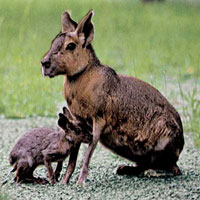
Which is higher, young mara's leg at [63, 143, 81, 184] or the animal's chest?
the animal's chest

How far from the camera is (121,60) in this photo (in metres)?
Result: 11.8

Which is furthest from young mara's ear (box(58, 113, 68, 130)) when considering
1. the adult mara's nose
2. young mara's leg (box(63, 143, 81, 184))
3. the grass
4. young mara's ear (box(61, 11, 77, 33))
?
the grass

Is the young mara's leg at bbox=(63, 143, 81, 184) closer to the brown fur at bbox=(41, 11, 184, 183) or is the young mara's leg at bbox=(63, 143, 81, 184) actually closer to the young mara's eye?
the brown fur at bbox=(41, 11, 184, 183)

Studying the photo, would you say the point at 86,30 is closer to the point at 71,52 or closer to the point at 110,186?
the point at 71,52

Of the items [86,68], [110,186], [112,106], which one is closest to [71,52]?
[86,68]

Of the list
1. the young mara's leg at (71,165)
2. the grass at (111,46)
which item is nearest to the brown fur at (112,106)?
the young mara's leg at (71,165)

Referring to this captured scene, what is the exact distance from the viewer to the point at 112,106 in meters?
4.81

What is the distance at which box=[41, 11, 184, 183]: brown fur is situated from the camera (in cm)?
472

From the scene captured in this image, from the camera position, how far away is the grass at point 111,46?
8180mm

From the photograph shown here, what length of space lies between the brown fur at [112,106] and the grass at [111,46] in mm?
933

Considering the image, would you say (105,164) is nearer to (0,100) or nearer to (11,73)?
(0,100)

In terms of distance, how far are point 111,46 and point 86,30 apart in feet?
26.9

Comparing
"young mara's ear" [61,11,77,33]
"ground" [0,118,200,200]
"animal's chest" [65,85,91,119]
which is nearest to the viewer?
"ground" [0,118,200,200]

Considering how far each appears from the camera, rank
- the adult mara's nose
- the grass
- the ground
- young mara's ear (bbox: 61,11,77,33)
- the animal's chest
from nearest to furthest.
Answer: the ground → the adult mara's nose → the animal's chest → young mara's ear (bbox: 61,11,77,33) → the grass
